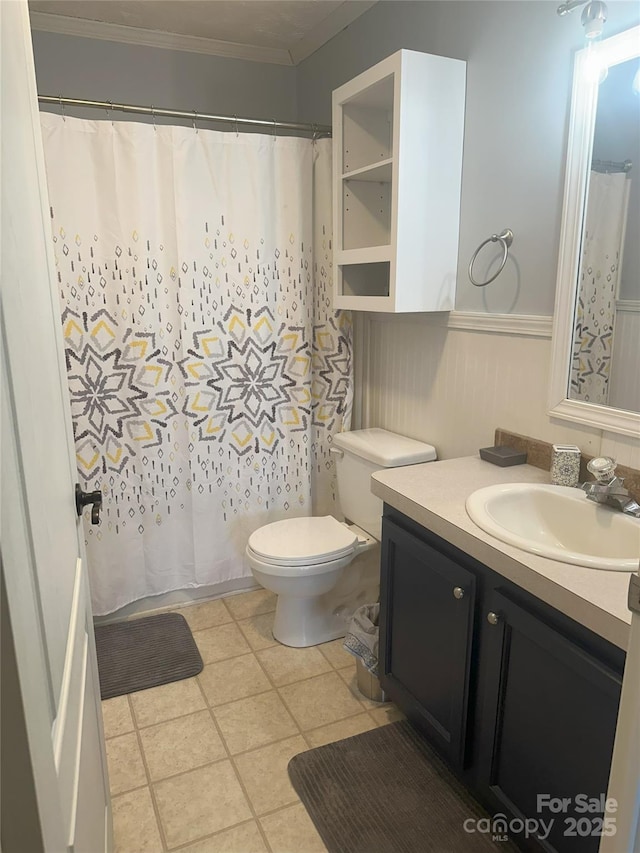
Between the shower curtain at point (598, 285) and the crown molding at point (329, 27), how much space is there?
140 centimetres

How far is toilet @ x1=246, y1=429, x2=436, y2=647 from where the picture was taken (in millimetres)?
2230

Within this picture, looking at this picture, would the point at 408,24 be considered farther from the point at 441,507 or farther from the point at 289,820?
the point at 289,820

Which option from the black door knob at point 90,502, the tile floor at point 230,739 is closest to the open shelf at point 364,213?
the black door knob at point 90,502

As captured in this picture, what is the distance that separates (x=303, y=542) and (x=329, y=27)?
7.16 ft

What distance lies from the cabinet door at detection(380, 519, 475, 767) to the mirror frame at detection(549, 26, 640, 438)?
570 mm

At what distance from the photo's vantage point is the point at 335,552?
2.25 m

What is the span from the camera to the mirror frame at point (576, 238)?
4.94 feet

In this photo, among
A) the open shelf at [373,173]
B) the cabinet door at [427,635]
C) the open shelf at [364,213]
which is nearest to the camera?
the cabinet door at [427,635]

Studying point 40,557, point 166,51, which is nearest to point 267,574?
point 40,557

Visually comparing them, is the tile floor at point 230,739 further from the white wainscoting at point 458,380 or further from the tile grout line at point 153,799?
the white wainscoting at point 458,380

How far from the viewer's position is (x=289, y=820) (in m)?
1.64

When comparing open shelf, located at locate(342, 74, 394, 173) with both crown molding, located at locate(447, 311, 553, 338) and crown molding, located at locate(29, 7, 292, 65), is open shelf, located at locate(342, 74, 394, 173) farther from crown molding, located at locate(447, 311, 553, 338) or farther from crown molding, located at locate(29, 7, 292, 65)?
crown molding, located at locate(29, 7, 292, 65)

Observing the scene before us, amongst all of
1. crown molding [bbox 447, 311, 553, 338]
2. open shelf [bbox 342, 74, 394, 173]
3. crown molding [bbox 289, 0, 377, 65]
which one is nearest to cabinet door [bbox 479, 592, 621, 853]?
crown molding [bbox 447, 311, 553, 338]

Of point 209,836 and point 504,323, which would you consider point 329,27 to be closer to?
point 504,323
